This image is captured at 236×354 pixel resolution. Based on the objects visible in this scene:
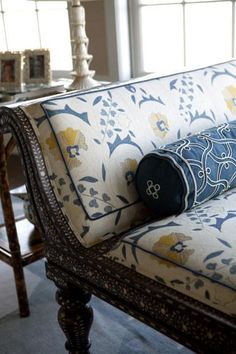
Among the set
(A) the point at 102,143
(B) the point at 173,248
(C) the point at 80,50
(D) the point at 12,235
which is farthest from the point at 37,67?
(B) the point at 173,248

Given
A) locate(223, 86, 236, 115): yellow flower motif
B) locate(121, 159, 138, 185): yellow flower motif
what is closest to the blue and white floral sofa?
locate(121, 159, 138, 185): yellow flower motif

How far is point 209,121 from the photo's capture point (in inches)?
56.1

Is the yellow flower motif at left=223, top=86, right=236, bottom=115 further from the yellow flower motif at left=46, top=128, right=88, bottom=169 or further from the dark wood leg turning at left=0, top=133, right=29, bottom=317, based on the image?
the dark wood leg turning at left=0, top=133, right=29, bottom=317

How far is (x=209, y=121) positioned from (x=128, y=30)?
1144 millimetres

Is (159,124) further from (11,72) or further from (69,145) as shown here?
(11,72)

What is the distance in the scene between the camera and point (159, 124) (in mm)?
1316

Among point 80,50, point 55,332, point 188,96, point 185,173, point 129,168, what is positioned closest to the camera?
point 185,173

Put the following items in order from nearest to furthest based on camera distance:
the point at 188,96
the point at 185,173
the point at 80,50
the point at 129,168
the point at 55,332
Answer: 1. the point at 185,173
2. the point at 129,168
3. the point at 188,96
4. the point at 55,332
5. the point at 80,50

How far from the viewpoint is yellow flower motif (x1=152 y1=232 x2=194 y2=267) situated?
102 cm

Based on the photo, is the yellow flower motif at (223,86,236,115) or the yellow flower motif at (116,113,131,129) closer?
the yellow flower motif at (116,113,131,129)

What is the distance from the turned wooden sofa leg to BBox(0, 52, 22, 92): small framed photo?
4.35 ft

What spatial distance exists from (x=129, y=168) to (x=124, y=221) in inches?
5.3

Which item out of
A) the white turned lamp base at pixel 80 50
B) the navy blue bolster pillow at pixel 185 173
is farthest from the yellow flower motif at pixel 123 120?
the white turned lamp base at pixel 80 50

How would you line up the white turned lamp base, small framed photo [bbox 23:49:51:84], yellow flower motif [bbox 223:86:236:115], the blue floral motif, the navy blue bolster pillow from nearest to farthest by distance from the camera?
1. the navy blue bolster pillow
2. the blue floral motif
3. yellow flower motif [bbox 223:86:236:115]
4. the white turned lamp base
5. small framed photo [bbox 23:49:51:84]
